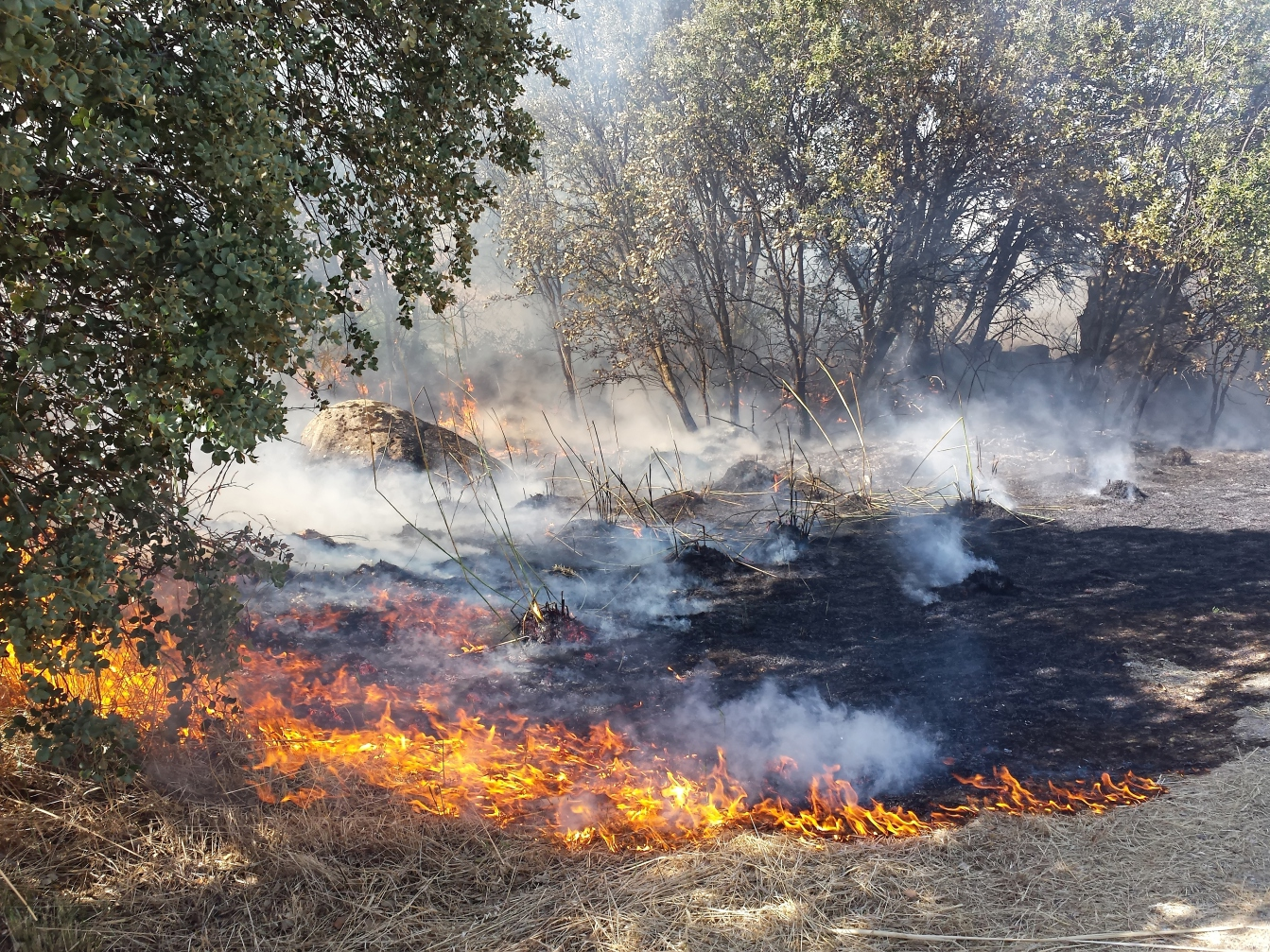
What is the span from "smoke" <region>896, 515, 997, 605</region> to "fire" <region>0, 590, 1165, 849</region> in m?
3.04

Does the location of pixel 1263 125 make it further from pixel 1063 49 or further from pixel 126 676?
pixel 126 676

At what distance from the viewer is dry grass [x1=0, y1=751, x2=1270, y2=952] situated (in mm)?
3223

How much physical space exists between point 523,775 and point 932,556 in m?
5.41

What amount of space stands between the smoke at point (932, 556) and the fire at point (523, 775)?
304 cm

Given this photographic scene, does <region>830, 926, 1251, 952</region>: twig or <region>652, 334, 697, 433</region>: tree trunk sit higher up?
<region>652, 334, 697, 433</region>: tree trunk

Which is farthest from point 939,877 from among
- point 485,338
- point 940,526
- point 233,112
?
point 485,338

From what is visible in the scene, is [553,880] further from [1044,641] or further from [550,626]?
[1044,641]

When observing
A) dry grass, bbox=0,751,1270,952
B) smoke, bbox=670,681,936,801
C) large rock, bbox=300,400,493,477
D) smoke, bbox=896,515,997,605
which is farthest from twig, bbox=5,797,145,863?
large rock, bbox=300,400,493,477

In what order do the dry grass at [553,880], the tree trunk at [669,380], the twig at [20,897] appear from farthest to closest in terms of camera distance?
the tree trunk at [669,380], the dry grass at [553,880], the twig at [20,897]

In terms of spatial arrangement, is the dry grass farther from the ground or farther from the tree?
the tree

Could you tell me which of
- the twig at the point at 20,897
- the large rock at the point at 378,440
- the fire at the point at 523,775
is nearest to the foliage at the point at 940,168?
the large rock at the point at 378,440

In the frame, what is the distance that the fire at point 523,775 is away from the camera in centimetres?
399

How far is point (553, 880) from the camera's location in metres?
3.61

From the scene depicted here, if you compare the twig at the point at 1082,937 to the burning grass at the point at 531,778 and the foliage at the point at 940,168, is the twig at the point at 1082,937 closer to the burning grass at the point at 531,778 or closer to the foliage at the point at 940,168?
Answer: the burning grass at the point at 531,778
